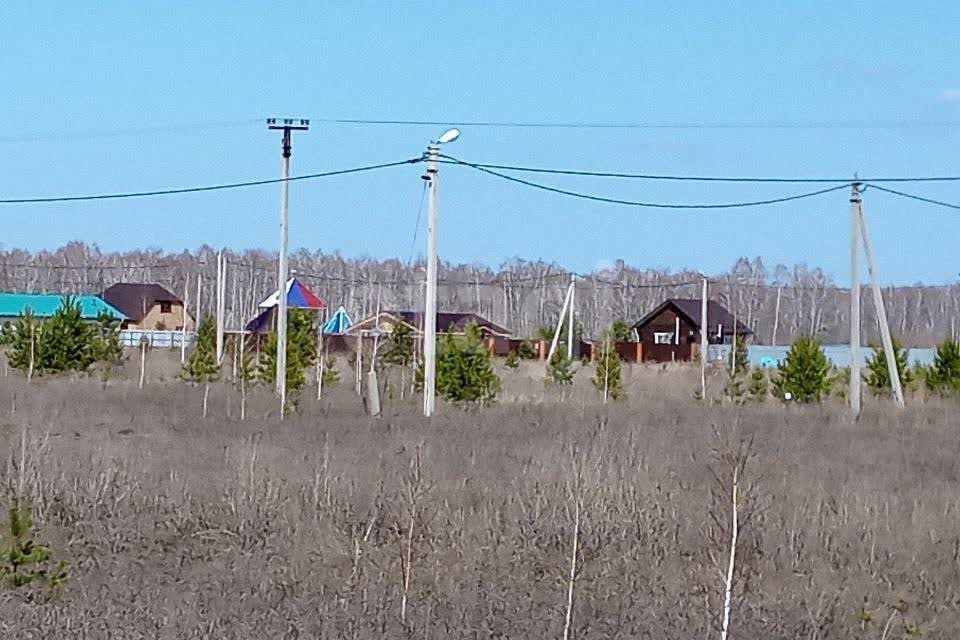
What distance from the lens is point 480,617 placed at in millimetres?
9086

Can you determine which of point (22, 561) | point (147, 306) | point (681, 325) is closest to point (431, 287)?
point (22, 561)


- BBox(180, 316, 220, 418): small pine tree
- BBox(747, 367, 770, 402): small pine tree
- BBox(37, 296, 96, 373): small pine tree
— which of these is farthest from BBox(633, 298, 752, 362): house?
BBox(37, 296, 96, 373): small pine tree

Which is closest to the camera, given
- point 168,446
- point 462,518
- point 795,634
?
point 795,634

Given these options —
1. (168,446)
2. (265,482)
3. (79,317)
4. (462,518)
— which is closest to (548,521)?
(462,518)

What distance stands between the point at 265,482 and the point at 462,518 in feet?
6.64

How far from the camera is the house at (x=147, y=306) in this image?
8212 cm

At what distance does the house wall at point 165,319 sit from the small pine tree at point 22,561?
72220 millimetres

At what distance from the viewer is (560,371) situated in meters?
41.2

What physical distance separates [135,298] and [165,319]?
2424mm

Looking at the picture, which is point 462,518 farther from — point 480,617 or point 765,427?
point 765,427

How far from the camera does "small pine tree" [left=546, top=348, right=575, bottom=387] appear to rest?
40.3m

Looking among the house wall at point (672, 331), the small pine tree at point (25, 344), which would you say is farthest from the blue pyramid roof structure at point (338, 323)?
the house wall at point (672, 331)

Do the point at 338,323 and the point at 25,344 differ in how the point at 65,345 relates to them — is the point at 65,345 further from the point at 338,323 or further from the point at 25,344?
the point at 338,323

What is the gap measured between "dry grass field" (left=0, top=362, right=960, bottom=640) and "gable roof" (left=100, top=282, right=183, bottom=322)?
6519cm
